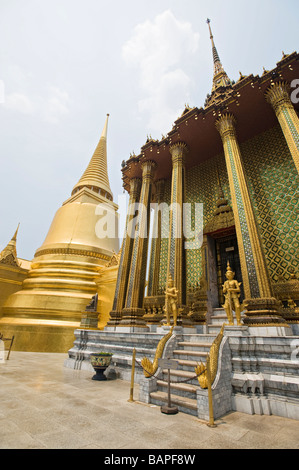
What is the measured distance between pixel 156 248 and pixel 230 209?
402 cm

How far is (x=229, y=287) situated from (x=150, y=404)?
325 cm

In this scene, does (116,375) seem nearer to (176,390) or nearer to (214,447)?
(176,390)

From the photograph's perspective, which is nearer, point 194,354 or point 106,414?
point 106,414

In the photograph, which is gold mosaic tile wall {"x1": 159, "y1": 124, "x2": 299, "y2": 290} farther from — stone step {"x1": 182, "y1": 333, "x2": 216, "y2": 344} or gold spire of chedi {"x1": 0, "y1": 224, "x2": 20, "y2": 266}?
gold spire of chedi {"x1": 0, "y1": 224, "x2": 20, "y2": 266}

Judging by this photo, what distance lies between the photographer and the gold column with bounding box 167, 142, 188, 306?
784 cm

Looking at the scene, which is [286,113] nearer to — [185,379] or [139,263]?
[139,263]

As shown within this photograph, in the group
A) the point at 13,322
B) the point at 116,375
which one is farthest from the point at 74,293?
the point at 116,375

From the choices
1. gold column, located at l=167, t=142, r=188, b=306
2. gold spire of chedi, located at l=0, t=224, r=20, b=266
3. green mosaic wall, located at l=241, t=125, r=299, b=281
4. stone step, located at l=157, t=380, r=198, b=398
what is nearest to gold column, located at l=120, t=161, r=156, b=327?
gold column, located at l=167, t=142, r=188, b=306

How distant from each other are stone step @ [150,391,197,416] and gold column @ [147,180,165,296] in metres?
6.48

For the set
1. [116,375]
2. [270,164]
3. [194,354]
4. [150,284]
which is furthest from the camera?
[150,284]

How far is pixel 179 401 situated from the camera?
355 centimetres

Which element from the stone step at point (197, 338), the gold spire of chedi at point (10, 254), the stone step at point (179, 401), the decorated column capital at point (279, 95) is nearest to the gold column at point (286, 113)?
the decorated column capital at point (279, 95)

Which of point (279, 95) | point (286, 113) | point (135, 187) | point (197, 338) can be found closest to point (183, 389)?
point (197, 338)

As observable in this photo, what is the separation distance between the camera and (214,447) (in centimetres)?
237
